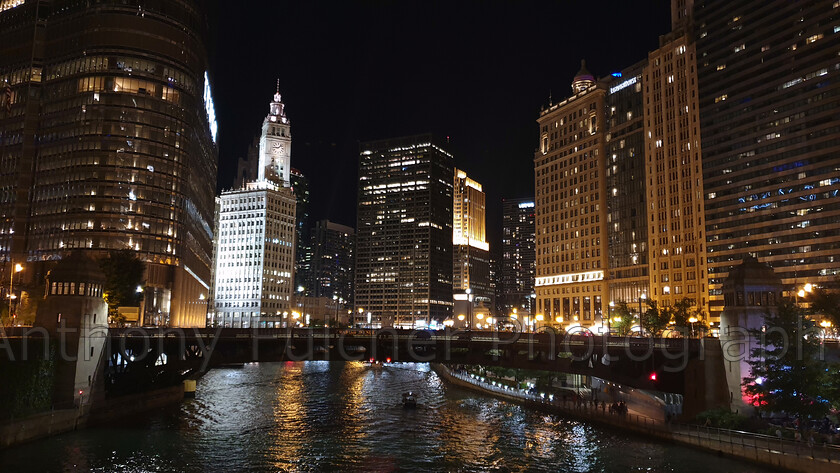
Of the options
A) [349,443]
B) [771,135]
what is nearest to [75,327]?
[349,443]

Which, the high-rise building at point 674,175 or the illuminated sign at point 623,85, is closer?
the high-rise building at point 674,175

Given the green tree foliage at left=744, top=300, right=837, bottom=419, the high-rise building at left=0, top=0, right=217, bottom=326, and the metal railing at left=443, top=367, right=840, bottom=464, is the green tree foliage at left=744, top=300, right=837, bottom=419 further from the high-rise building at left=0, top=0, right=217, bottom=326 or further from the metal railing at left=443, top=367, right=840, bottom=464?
the high-rise building at left=0, top=0, right=217, bottom=326

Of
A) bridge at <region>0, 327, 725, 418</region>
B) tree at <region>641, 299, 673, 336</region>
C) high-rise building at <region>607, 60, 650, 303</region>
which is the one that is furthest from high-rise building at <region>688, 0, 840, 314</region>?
bridge at <region>0, 327, 725, 418</region>

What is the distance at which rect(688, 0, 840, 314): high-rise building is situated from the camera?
453 ft

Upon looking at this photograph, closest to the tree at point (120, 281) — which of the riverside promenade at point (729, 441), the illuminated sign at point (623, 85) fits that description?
the riverside promenade at point (729, 441)

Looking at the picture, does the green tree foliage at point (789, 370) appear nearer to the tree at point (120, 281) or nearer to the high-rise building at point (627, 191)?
the tree at point (120, 281)

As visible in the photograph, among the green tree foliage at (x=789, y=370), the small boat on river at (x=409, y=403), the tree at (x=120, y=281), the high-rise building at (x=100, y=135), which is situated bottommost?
the small boat on river at (x=409, y=403)

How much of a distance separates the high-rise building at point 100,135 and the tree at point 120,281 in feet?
87.6

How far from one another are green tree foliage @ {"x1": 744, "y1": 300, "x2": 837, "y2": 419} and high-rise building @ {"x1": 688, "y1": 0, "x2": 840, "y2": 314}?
303ft

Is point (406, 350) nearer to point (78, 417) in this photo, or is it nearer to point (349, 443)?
point (349, 443)

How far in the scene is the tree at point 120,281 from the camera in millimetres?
98812

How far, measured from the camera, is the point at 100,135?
13175cm

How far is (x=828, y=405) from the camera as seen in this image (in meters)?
53.9

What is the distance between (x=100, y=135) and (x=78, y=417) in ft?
279
